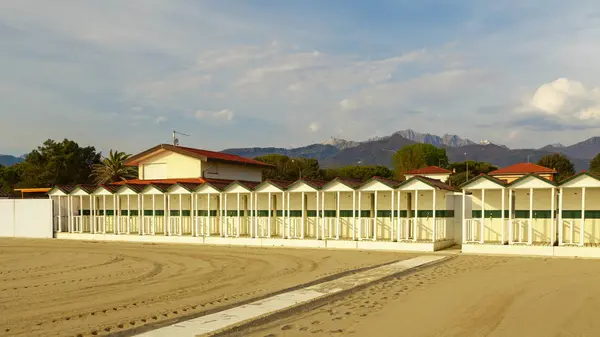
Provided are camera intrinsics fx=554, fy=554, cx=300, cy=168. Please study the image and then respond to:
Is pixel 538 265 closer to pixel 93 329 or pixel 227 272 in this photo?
pixel 227 272

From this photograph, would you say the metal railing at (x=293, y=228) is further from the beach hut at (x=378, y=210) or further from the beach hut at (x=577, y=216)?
the beach hut at (x=577, y=216)

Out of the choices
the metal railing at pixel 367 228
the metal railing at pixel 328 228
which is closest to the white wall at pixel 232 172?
the metal railing at pixel 328 228

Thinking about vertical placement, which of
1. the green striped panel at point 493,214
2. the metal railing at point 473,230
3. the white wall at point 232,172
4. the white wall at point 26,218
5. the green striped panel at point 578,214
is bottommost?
the white wall at point 26,218

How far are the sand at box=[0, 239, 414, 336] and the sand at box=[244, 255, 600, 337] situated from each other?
2.27 m

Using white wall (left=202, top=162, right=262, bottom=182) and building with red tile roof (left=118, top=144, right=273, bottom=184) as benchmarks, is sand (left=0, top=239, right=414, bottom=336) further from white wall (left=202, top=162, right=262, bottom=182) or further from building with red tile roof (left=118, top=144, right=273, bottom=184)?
white wall (left=202, top=162, right=262, bottom=182)

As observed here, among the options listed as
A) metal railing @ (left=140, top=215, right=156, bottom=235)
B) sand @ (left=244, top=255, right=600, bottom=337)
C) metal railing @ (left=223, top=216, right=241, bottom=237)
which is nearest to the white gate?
metal railing @ (left=140, top=215, right=156, bottom=235)

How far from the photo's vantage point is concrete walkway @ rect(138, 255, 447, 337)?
8883 millimetres

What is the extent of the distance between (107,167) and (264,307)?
4810 cm

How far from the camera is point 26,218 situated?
35938 millimetres

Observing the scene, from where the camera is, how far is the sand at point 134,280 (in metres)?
10.2

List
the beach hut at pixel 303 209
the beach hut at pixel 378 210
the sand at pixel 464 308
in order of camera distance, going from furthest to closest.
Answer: the beach hut at pixel 303 209 → the beach hut at pixel 378 210 → the sand at pixel 464 308

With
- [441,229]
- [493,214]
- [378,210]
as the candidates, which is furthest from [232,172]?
[493,214]

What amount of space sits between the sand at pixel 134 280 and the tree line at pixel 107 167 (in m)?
20.5

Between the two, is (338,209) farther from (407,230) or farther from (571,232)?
(571,232)
